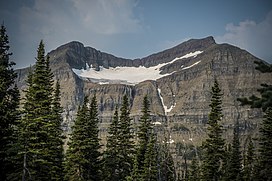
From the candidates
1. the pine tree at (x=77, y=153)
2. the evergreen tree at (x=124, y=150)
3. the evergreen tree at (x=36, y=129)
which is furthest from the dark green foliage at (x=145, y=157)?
the evergreen tree at (x=36, y=129)

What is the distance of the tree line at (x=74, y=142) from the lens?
84.6ft

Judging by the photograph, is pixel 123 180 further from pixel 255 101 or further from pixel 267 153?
pixel 255 101

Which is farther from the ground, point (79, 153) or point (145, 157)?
point (79, 153)

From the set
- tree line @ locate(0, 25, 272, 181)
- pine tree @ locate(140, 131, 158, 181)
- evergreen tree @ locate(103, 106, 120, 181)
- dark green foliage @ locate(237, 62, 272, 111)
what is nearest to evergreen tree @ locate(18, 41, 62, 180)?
tree line @ locate(0, 25, 272, 181)

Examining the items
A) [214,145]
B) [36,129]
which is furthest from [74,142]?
[214,145]

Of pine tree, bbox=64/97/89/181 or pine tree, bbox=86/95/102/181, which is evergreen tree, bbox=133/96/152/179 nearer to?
pine tree, bbox=86/95/102/181

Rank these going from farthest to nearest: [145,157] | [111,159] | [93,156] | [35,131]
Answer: [111,159] → [145,157] → [93,156] → [35,131]

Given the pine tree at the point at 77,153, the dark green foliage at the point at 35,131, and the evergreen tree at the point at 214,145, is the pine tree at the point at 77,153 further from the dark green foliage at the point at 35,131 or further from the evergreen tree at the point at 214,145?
the evergreen tree at the point at 214,145

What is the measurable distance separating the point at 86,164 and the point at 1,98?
17959 mm

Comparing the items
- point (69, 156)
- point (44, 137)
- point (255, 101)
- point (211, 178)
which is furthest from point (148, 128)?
point (255, 101)

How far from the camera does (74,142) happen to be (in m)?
38.8

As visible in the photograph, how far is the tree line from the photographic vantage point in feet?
84.6

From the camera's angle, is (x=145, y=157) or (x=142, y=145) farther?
(x=142, y=145)

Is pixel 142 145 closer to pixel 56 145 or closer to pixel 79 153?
pixel 79 153
